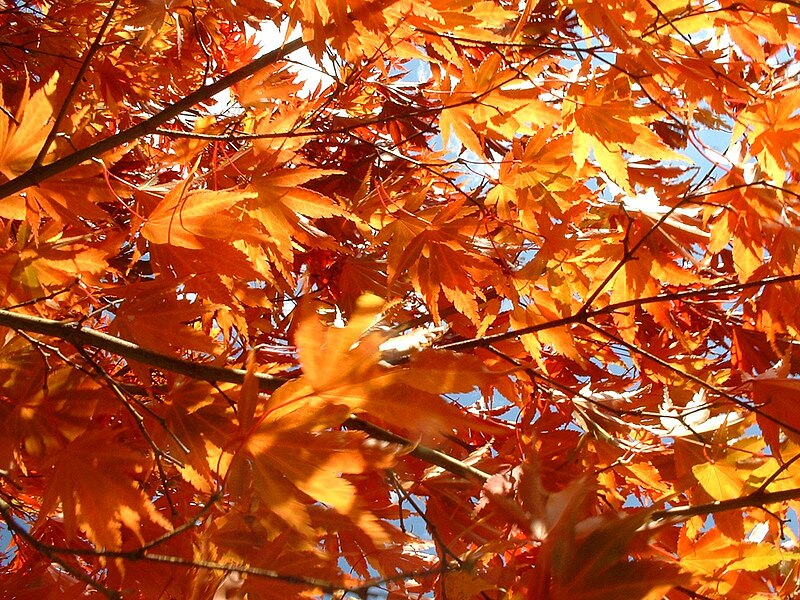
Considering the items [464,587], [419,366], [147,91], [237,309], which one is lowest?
[464,587]

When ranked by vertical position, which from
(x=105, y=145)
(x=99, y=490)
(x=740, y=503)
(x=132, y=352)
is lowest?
(x=740, y=503)

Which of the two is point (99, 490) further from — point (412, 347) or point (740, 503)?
point (740, 503)

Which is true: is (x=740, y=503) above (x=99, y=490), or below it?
below

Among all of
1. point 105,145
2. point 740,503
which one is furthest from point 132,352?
point 740,503

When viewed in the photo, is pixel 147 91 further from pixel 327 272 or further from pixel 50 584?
pixel 50 584

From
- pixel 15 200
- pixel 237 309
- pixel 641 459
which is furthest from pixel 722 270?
pixel 15 200

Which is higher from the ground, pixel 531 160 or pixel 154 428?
pixel 531 160

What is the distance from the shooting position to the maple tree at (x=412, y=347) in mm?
574

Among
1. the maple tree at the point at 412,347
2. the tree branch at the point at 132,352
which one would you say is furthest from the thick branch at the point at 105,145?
the tree branch at the point at 132,352

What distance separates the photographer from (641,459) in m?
1.04

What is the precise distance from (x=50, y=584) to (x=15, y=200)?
567 millimetres

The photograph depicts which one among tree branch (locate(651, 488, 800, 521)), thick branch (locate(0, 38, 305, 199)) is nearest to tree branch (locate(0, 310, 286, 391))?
thick branch (locate(0, 38, 305, 199))

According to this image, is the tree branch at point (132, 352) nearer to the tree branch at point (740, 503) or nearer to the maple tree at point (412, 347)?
the maple tree at point (412, 347)

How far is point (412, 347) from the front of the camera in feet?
2.33
